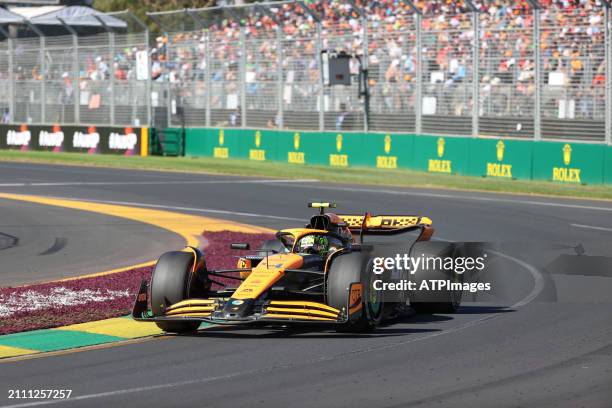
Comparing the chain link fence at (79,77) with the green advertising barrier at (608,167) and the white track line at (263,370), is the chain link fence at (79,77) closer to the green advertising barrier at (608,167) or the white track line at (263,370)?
the green advertising barrier at (608,167)

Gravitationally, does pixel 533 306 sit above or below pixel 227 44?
below

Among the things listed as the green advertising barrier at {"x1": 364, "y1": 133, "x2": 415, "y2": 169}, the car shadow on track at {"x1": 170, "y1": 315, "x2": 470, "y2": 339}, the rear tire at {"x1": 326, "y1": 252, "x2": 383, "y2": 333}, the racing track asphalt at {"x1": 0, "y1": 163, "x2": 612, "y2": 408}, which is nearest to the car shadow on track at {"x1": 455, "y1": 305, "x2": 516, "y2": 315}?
the racing track asphalt at {"x1": 0, "y1": 163, "x2": 612, "y2": 408}

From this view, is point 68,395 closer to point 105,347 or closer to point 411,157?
point 105,347

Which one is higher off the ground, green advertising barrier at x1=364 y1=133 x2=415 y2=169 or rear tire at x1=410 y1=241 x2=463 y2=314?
green advertising barrier at x1=364 y1=133 x2=415 y2=169

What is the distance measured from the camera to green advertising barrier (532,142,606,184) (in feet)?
93.1

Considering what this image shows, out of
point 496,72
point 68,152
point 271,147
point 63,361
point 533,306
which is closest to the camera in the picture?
point 63,361

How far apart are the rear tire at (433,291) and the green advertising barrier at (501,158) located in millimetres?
18375

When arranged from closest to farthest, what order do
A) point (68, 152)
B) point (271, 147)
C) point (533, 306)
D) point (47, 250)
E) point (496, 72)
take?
1. point (533, 306)
2. point (47, 250)
3. point (496, 72)
4. point (271, 147)
5. point (68, 152)

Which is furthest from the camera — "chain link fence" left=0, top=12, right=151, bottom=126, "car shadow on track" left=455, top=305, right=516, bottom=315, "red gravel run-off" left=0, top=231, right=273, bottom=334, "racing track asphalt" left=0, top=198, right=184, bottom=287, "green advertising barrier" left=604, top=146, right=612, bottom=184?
"chain link fence" left=0, top=12, right=151, bottom=126

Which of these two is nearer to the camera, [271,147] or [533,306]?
[533,306]

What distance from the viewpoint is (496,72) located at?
106 ft

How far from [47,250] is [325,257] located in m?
6.97

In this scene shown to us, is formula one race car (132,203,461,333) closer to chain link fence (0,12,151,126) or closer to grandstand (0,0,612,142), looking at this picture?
grandstand (0,0,612,142)

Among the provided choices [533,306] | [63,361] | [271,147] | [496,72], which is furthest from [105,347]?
[271,147]
